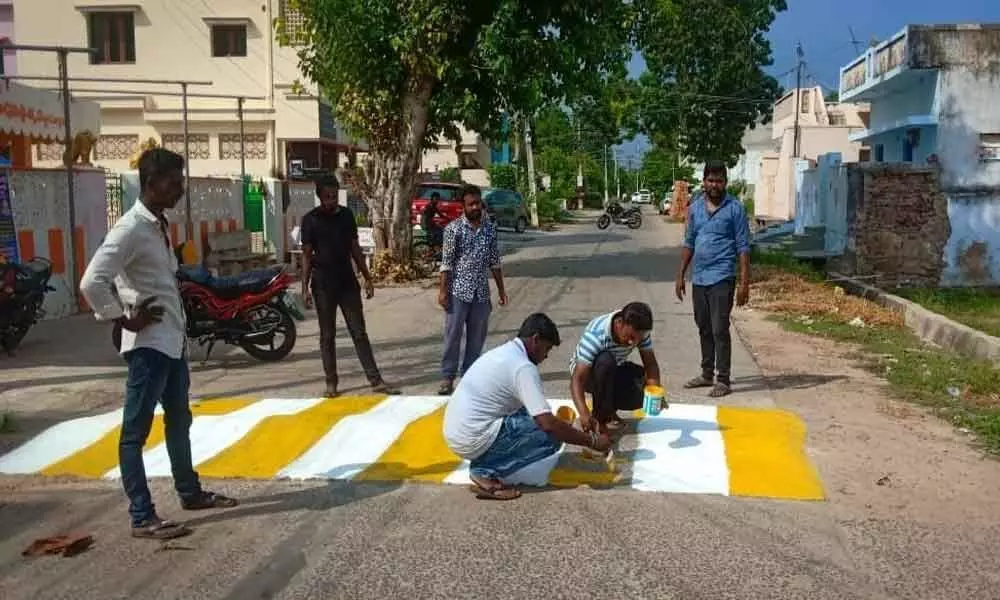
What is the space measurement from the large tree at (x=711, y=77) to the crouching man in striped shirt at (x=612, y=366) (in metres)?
46.1

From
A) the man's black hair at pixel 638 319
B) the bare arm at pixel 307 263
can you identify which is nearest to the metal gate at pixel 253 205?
the bare arm at pixel 307 263

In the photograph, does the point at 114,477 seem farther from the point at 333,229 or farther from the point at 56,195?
the point at 56,195

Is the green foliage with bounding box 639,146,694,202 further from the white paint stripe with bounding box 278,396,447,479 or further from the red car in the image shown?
the white paint stripe with bounding box 278,396,447,479

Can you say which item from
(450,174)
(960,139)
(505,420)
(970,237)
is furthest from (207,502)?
(450,174)

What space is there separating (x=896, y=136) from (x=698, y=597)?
1908 cm

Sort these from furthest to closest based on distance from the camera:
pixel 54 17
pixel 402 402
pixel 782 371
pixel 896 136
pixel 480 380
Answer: pixel 54 17 < pixel 896 136 < pixel 782 371 < pixel 402 402 < pixel 480 380

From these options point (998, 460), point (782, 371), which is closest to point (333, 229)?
point (782, 371)

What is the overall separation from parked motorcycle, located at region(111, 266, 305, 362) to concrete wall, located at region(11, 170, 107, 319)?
360 centimetres

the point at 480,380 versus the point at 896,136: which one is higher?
the point at 896,136

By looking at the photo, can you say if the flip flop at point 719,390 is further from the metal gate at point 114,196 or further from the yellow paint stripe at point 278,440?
the metal gate at point 114,196

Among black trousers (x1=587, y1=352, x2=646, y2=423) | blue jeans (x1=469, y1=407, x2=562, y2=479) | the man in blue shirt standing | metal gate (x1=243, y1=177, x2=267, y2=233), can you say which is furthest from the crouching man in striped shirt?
metal gate (x1=243, y1=177, x2=267, y2=233)

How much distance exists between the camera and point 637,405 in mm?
6734

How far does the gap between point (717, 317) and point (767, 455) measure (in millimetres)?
2021

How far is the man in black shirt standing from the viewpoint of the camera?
8.05 m
